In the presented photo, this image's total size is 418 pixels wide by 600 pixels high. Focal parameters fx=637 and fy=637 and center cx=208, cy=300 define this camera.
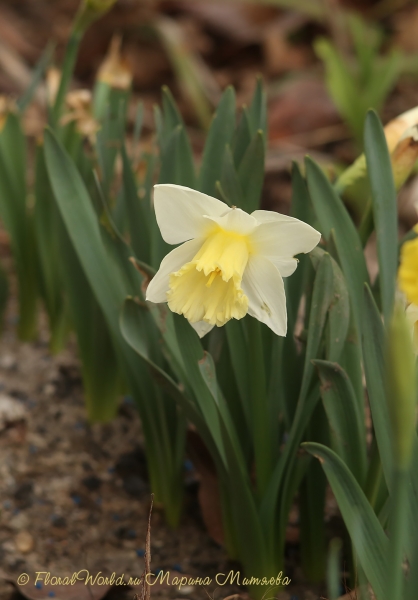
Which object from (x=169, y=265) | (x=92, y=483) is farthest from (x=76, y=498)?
(x=169, y=265)

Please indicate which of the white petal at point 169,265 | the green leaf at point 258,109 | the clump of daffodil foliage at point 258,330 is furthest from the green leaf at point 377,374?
the green leaf at point 258,109

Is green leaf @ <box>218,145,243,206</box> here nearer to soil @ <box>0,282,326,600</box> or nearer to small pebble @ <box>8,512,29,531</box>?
soil @ <box>0,282,326,600</box>

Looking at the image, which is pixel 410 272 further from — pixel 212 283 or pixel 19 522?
pixel 19 522

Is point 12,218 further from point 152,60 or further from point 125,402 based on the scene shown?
point 152,60

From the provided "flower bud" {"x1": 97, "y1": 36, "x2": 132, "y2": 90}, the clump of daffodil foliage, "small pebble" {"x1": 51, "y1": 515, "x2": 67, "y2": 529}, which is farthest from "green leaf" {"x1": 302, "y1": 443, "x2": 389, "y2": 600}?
"flower bud" {"x1": 97, "y1": 36, "x2": 132, "y2": 90}

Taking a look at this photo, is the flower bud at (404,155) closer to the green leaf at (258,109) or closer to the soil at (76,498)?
the green leaf at (258,109)
